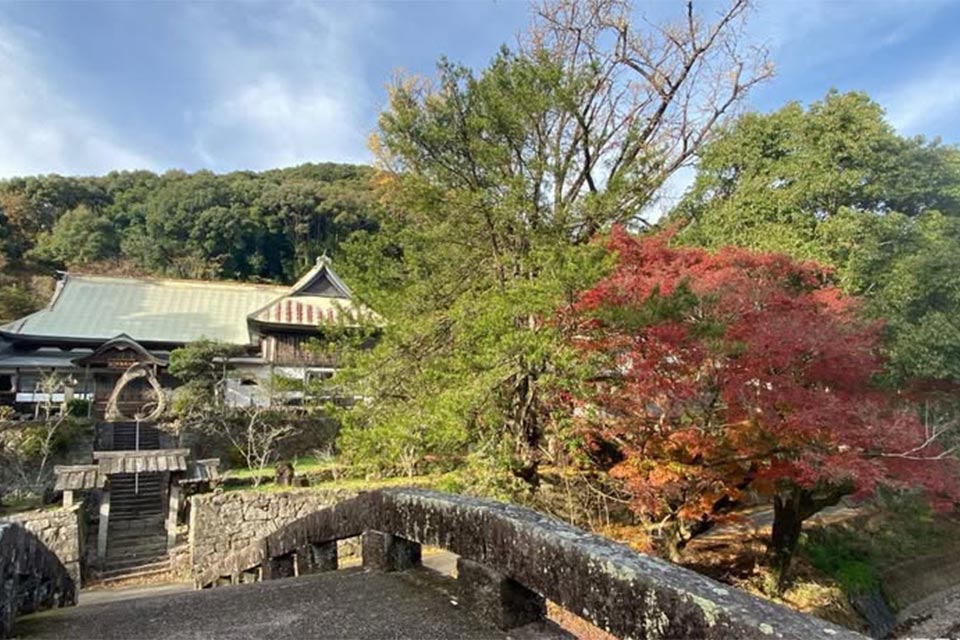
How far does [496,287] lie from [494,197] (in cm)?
131

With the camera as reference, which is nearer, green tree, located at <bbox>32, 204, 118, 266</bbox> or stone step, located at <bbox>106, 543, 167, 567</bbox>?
stone step, located at <bbox>106, 543, 167, 567</bbox>

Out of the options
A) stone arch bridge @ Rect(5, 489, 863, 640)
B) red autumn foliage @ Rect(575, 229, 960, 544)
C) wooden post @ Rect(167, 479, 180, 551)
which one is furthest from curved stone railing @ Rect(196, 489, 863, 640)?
wooden post @ Rect(167, 479, 180, 551)

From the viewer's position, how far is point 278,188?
4175 centimetres

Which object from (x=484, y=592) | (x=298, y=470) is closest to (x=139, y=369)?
(x=298, y=470)

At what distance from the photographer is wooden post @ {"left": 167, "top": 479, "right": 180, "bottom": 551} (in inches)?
474

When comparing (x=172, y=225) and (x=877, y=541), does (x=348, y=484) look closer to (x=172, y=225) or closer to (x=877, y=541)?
(x=877, y=541)

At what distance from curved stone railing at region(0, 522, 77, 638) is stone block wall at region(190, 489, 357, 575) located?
28.9 feet

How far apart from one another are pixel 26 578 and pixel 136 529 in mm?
12921

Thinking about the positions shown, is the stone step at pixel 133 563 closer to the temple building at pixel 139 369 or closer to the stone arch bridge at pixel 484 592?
the temple building at pixel 139 369

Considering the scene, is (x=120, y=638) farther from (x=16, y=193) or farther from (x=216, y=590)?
(x=16, y=193)

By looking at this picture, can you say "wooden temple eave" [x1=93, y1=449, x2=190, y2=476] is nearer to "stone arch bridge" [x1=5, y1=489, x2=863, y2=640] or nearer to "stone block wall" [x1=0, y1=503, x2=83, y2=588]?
"stone block wall" [x1=0, y1=503, x2=83, y2=588]

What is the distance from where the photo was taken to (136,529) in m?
12.8

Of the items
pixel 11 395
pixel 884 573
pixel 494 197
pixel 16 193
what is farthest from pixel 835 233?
pixel 16 193

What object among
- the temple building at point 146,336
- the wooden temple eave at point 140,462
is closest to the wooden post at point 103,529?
the wooden temple eave at point 140,462
